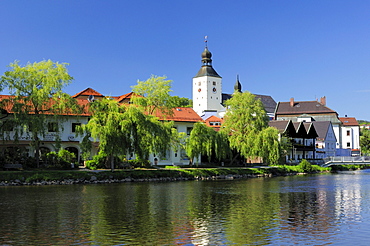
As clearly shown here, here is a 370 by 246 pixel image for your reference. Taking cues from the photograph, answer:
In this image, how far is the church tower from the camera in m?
124

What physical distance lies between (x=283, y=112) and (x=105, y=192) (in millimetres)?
90373

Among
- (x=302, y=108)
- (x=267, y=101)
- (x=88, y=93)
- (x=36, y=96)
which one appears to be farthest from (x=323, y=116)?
(x=36, y=96)

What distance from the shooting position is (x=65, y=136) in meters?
49.8

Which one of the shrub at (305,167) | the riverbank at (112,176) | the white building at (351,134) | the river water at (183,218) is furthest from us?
the white building at (351,134)

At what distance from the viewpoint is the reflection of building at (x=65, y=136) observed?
139 ft

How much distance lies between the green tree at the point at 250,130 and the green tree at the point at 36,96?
2255 cm

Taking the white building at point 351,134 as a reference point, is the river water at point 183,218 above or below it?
below

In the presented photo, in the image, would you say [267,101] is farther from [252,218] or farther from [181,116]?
[252,218]

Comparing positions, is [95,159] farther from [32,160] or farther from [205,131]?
[205,131]

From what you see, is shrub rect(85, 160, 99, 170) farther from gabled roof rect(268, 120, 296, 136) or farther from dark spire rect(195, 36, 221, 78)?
dark spire rect(195, 36, 221, 78)

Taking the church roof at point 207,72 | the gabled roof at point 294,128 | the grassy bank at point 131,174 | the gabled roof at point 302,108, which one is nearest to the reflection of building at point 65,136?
the grassy bank at point 131,174

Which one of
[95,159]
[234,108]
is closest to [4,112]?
[95,159]

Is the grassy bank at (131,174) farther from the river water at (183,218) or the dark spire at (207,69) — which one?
the dark spire at (207,69)

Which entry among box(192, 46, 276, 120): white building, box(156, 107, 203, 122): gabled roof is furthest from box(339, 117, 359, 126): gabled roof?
box(156, 107, 203, 122): gabled roof
